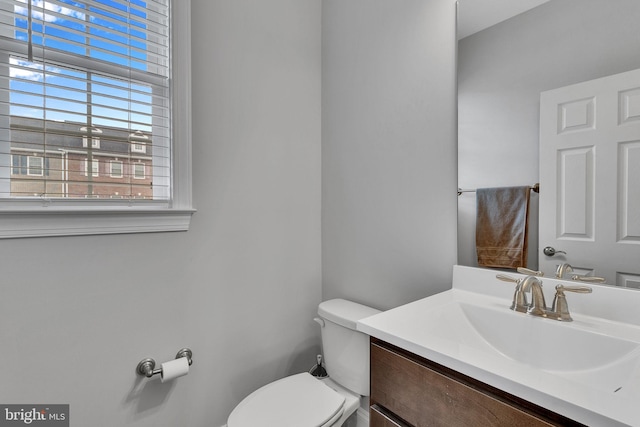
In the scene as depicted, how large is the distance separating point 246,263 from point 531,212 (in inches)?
48.8

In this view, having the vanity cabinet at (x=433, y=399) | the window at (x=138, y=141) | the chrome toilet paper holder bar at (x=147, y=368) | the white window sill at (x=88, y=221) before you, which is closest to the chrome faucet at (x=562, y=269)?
the vanity cabinet at (x=433, y=399)

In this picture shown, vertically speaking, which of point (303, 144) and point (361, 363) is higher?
point (303, 144)

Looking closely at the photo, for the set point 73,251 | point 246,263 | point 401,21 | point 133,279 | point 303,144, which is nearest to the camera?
point 73,251

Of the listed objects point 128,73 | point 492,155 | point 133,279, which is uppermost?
point 128,73

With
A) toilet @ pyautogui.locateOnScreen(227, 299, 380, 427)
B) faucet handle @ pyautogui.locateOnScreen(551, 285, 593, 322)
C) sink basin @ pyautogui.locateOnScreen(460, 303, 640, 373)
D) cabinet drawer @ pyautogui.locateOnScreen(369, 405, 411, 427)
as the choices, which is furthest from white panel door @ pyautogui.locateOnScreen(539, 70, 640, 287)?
toilet @ pyautogui.locateOnScreen(227, 299, 380, 427)

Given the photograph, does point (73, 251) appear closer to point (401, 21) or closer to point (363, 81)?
point (363, 81)

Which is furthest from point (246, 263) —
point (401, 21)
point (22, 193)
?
point (401, 21)

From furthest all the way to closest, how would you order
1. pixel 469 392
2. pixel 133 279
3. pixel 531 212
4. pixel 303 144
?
pixel 303 144 → pixel 133 279 → pixel 531 212 → pixel 469 392

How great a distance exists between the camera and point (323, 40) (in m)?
1.85

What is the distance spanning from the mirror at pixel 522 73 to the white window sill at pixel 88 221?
3.95ft

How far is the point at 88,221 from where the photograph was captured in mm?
1172

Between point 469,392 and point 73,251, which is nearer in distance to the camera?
point 469,392

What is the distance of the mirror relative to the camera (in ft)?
2.97

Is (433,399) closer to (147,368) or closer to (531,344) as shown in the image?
(531,344)
